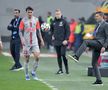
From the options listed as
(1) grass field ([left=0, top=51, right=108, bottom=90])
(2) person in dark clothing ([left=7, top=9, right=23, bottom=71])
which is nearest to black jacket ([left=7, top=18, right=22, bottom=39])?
(2) person in dark clothing ([left=7, top=9, right=23, bottom=71])

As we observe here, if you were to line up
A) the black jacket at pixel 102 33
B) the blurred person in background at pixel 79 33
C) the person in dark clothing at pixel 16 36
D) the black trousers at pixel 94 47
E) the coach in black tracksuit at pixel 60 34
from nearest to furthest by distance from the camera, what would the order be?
1. the black trousers at pixel 94 47
2. the black jacket at pixel 102 33
3. the coach in black tracksuit at pixel 60 34
4. the person in dark clothing at pixel 16 36
5. the blurred person in background at pixel 79 33

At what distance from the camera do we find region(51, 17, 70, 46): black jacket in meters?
19.4

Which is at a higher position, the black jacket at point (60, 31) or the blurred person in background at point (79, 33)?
the black jacket at point (60, 31)

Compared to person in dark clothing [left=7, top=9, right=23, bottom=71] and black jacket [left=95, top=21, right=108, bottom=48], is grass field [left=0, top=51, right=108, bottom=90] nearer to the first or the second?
person in dark clothing [left=7, top=9, right=23, bottom=71]

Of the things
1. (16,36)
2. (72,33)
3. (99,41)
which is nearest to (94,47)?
(99,41)

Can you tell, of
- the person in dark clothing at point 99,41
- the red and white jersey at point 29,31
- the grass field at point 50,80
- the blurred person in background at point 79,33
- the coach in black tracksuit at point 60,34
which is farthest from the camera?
the blurred person in background at point 79,33

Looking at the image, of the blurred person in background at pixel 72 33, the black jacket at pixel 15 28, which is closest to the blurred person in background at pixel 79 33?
the blurred person in background at pixel 72 33

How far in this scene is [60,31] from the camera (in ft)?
64.1

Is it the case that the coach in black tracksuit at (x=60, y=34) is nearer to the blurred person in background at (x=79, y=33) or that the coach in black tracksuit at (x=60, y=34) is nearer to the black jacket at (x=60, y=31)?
the black jacket at (x=60, y=31)

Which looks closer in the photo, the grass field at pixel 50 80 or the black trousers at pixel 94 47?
the black trousers at pixel 94 47

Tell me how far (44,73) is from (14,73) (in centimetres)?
97

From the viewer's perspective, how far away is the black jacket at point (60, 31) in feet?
63.7

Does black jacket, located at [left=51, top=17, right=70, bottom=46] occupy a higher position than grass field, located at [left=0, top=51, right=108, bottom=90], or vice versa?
black jacket, located at [left=51, top=17, right=70, bottom=46]

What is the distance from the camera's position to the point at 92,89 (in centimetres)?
1544
